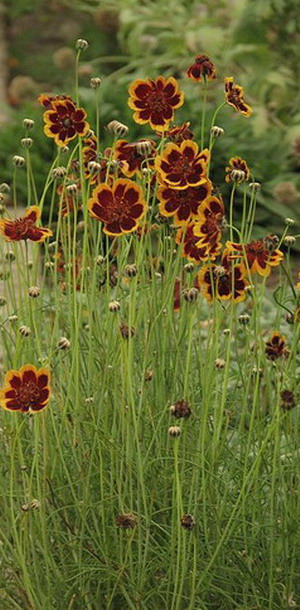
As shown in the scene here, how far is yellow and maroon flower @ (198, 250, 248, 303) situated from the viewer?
80.7 inches

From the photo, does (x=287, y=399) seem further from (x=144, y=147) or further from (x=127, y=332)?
(x=144, y=147)

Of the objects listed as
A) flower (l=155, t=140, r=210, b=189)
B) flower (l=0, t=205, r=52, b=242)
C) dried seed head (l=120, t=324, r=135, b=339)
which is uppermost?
flower (l=155, t=140, r=210, b=189)

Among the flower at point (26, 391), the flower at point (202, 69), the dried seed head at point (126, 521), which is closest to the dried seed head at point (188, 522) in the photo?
the dried seed head at point (126, 521)

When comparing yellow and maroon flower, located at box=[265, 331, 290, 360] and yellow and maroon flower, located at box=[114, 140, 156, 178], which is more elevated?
yellow and maroon flower, located at box=[114, 140, 156, 178]

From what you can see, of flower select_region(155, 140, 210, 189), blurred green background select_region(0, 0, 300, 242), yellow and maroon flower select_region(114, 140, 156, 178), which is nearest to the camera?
flower select_region(155, 140, 210, 189)

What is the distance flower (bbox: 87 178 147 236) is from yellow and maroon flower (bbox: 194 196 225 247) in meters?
0.09

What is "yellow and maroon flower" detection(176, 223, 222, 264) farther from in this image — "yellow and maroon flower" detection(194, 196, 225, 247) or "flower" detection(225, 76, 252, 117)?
"flower" detection(225, 76, 252, 117)

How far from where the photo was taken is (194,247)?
81.5 inches

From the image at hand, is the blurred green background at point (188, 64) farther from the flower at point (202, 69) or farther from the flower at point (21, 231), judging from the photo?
the flower at point (21, 231)

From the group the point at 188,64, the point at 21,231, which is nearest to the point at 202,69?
the point at 21,231

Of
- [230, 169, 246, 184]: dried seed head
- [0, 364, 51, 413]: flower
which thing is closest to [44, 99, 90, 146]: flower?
[230, 169, 246, 184]: dried seed head

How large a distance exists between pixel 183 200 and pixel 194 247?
5.6 inches

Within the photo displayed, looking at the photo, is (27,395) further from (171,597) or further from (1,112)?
(1,112)

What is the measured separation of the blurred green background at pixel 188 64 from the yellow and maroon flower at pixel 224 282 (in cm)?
240
